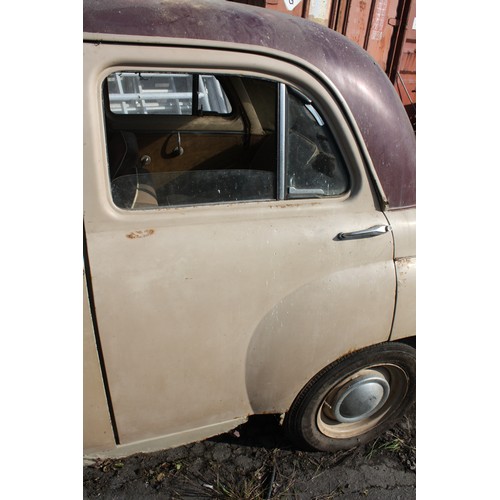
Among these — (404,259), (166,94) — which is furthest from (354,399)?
(166,94)

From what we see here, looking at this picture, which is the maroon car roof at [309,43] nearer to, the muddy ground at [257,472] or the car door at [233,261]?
the car door at [233,261]

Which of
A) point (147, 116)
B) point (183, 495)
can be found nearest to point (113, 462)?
point (183, 495)

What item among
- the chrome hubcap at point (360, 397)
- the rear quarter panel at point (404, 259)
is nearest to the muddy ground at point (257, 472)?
the chrome hubcap at point (360, 397)

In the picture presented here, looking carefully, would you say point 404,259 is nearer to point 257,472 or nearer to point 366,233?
point 366,233

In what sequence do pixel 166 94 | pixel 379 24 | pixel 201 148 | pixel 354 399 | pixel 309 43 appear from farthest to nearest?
pixel 379 24 < pixel 166 94 < pixel 201 148 < pixel 354 399 < pixel 309 43

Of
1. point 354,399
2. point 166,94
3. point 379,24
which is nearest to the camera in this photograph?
point 354,399

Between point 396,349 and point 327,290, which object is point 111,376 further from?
point 396,349

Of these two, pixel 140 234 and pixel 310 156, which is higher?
pixel 310 156

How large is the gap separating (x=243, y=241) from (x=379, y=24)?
5117 millimetres

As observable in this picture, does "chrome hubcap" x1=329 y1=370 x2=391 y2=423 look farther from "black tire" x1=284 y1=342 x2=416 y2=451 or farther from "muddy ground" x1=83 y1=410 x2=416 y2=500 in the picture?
"muddy ground" x1=83 y1=410 x2=416 y2=500

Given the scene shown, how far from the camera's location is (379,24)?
18.1 ft

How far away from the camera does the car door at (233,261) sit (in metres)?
1.40

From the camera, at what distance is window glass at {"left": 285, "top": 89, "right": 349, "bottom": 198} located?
1.60 meters

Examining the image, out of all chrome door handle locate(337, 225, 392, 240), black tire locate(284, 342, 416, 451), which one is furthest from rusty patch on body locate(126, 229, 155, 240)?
black tire locate(284, 342, 416, 451)
